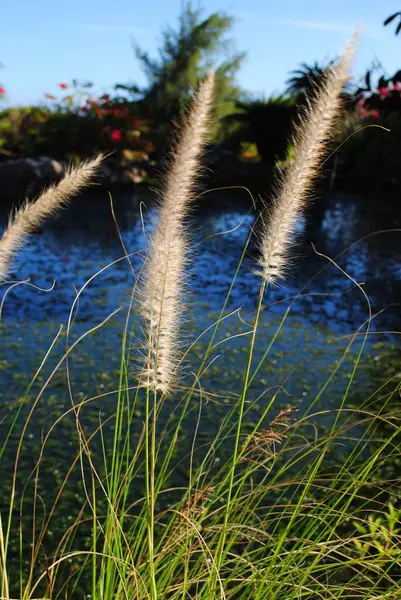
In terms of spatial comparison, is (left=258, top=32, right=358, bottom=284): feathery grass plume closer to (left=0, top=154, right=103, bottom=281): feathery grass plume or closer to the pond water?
the pond water

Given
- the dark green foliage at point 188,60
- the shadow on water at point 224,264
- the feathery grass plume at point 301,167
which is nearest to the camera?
the feathery grass plume at point 301,167

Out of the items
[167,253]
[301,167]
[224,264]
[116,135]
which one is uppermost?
[301,167]

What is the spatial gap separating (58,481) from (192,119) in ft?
7.48

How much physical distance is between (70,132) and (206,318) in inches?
408

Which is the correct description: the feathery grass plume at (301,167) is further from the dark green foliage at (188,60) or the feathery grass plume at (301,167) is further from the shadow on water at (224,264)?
the dark green foliage at (188,60)

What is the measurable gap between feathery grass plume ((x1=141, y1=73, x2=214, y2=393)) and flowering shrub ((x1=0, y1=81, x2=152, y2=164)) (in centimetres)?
1381

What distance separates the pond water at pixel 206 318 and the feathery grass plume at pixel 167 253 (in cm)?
14

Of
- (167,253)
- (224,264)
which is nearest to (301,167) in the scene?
(167,253)

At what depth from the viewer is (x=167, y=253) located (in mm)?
1270

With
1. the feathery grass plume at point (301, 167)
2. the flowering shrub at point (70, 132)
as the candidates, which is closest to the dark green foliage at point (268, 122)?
the flowering shrub at point (70, 132)

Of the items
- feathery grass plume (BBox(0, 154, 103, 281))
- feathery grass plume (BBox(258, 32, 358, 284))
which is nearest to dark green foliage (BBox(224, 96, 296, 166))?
feathery grass plume (BBox(258, 32, 358, 284))

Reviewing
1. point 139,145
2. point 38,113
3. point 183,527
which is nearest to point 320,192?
point 139,145

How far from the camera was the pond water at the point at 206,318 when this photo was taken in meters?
3.66

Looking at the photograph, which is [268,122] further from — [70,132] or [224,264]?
[224,264]
